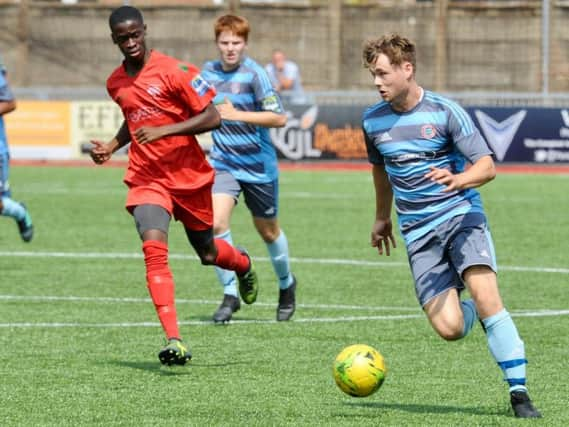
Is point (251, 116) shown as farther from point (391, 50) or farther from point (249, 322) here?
point (391, 50)

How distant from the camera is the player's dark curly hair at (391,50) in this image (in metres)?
7.11

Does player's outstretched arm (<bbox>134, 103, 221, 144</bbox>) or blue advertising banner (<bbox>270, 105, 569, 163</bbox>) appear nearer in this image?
player's outstretched arm (<bbox>134, 103, 221, 144</bbox>)

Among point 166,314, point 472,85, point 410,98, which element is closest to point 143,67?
point 166,314

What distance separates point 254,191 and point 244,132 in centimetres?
44

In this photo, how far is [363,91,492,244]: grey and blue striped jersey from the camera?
7.18 m

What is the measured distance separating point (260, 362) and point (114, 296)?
10.7 ft

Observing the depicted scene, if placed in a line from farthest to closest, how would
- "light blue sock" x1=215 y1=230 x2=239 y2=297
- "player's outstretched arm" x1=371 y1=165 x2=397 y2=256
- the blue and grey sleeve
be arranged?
"light blue sock" x1=215 y1=230 x2=239 y2=297
"player's outstretched arm" x1=371 y1=165 x2=397 y2=256
the blue and grey sleeve

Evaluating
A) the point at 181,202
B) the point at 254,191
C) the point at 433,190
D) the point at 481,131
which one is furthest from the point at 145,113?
the point at 481,131

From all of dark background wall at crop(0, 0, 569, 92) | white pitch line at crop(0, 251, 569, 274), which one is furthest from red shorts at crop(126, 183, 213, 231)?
dark background wall at crop(0, 0, 569, 92)

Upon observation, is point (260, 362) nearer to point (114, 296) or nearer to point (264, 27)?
point (114, 296)

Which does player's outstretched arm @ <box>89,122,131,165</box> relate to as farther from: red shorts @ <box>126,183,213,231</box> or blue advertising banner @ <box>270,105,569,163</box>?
blue advertising banner @ <box>270,105,569,163</box>

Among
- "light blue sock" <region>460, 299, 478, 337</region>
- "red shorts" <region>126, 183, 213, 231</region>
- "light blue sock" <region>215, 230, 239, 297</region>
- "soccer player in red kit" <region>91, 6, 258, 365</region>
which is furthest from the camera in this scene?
"light blue sock" <region>215, 230, 239, 297</region>

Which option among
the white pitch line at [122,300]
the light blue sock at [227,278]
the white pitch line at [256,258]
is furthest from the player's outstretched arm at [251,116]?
the white pitch line at [256,258]

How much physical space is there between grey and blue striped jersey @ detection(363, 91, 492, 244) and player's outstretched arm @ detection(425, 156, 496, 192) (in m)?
0.25
